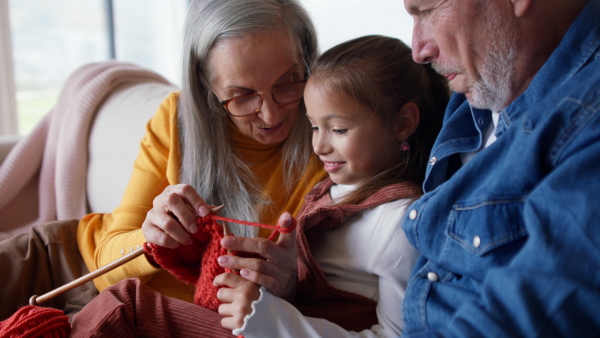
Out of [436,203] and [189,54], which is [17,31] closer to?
[189,54]

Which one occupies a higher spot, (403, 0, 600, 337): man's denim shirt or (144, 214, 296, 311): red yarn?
(403, 0, 600, 337): man's denim shirt

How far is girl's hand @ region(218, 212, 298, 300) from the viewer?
110cm

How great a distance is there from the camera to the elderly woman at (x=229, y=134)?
1375 mm

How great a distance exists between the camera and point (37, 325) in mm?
1086

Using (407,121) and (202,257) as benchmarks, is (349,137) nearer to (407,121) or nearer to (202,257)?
Answer: (407,121)

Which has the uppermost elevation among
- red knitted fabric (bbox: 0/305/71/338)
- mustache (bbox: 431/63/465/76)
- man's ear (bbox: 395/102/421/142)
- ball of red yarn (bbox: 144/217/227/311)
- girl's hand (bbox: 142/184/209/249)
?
mustache (bbox: 431/63/465/76)

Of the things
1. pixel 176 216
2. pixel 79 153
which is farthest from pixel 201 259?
pixel 79 153

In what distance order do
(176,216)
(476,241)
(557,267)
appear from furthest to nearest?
(176,216) → (476,241) → (557,267)

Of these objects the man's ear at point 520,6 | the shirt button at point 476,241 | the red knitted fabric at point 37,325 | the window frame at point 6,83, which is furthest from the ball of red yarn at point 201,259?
the window frame at point 6,83

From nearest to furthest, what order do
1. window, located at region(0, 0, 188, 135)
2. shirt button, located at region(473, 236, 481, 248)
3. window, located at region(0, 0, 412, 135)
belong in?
shirt button, located at region(473, 236, 481, 248) → window, located at region(0, 0, 412, 135) → window, located at region(0, 0, 188, 135)

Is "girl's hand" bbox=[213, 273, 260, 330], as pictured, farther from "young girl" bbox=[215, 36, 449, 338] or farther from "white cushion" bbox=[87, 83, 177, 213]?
"white cushion" bbox=[87, 83, 177, 213]

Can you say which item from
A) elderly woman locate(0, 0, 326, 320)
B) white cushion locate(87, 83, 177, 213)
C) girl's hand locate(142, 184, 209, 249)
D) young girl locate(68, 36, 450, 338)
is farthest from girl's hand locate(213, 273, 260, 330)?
white cushion locate(87, 83, 177, 213)

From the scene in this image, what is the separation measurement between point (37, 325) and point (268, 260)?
0.46 m

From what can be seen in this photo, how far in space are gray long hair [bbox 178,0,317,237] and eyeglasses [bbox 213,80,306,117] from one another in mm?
68
